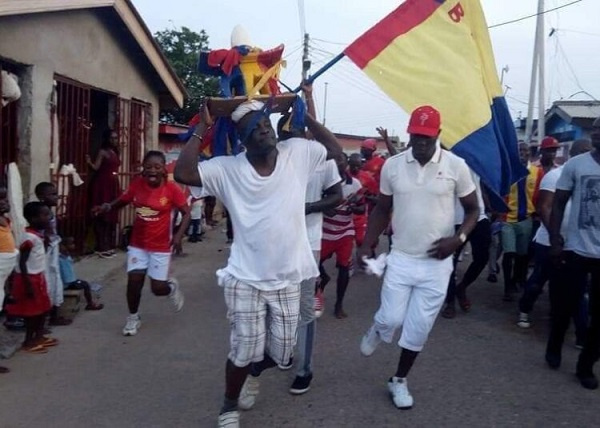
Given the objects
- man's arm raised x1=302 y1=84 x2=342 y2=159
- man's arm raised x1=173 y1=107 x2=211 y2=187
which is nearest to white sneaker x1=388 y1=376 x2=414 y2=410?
man's arm raised x1=302 y1=84 x2=342 y2=159

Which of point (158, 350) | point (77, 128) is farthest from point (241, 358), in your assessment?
point (77, 128)

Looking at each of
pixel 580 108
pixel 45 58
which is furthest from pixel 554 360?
pixel 580 108

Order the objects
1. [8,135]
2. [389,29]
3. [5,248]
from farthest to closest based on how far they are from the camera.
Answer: [8,135] < [5,248] < [389,29]

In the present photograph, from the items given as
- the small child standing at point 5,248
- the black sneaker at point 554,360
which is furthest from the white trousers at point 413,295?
the small child standing at point 5,248

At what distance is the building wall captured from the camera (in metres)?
7.91

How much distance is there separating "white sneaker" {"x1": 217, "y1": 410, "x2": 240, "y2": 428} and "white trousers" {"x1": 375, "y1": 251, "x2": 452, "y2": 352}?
116 cm

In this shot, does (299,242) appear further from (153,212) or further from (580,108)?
(580,108)

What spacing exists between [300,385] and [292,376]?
1.16 feet

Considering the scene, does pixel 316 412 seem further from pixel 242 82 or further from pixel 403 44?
pixel 403 44

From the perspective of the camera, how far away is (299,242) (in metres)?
4.30

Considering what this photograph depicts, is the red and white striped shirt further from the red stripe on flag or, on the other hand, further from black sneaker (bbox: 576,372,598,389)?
black sneaker (bbox: 576,372,598,389)

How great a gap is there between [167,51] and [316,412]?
23837 millimetres

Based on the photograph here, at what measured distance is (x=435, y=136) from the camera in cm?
475

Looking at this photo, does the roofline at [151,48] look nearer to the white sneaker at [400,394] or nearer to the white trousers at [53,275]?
the white trousers at [53,275]
